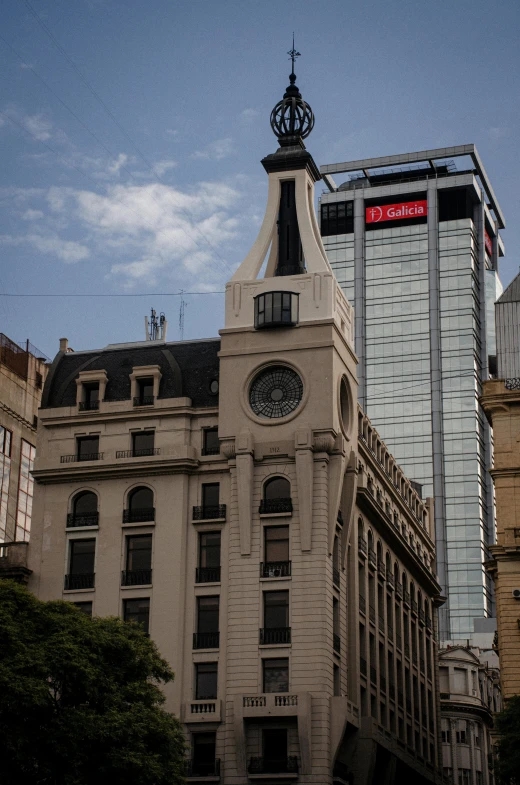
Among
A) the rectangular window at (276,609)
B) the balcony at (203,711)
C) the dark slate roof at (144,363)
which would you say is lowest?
the balcony at (203,711)

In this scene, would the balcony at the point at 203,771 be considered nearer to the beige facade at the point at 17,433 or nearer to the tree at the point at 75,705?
the tree at the point at 75,705

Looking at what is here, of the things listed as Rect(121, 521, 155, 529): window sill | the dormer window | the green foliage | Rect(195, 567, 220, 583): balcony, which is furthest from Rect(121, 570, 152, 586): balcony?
the green foliage

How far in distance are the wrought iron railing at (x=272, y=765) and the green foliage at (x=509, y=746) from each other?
47.7ft

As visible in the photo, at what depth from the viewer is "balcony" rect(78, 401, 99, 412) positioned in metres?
94.2

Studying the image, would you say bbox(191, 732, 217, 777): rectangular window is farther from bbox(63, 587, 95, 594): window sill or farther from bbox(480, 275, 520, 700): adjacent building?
bbox(480, 275, 520, 700): adjacent building

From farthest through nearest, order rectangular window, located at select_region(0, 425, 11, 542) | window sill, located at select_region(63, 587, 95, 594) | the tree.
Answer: rectangular window, located at select_region(0, 425, 11, 542) < window sill, located at select_region(63, 587, 95, 594) < the tree

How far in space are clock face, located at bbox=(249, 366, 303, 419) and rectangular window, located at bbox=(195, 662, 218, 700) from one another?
16.4 metres

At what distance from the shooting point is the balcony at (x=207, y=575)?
8700cm

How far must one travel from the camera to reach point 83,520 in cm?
9088

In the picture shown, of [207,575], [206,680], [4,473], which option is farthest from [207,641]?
[4,473]

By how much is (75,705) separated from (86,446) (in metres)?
28.4

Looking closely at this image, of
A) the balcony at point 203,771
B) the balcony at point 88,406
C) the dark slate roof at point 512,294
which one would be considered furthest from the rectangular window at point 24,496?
the dark slate roof at point 512,294

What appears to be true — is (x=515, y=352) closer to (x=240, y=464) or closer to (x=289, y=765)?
(x=240, y=464)

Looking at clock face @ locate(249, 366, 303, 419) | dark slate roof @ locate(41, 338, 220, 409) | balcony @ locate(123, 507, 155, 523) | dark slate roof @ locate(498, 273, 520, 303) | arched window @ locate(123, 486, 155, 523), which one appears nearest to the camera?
clock face @ locate(249, 366, 303, 419)
